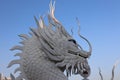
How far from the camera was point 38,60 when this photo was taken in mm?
4395

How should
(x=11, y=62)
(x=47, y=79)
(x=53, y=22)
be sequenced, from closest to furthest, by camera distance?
(x=47, y=79) < (x=11, y=62) < (x=53, y=22)

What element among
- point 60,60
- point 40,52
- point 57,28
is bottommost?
point 60,60

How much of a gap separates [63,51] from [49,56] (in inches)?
11.8

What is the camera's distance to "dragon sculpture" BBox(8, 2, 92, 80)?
436 cm

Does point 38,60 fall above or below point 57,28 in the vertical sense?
below

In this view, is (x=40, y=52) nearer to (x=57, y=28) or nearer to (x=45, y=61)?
(x=45, y=61)

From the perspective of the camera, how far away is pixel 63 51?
14.8 ft

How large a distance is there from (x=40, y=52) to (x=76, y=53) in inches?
27.8

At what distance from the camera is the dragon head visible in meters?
4.47

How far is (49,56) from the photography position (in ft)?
14.5

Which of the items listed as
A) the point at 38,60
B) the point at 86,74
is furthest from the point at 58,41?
the point at 86,74

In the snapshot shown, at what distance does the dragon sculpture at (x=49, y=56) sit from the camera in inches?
172

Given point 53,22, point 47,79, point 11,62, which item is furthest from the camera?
point 53,22

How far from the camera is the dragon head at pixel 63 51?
176 inches
